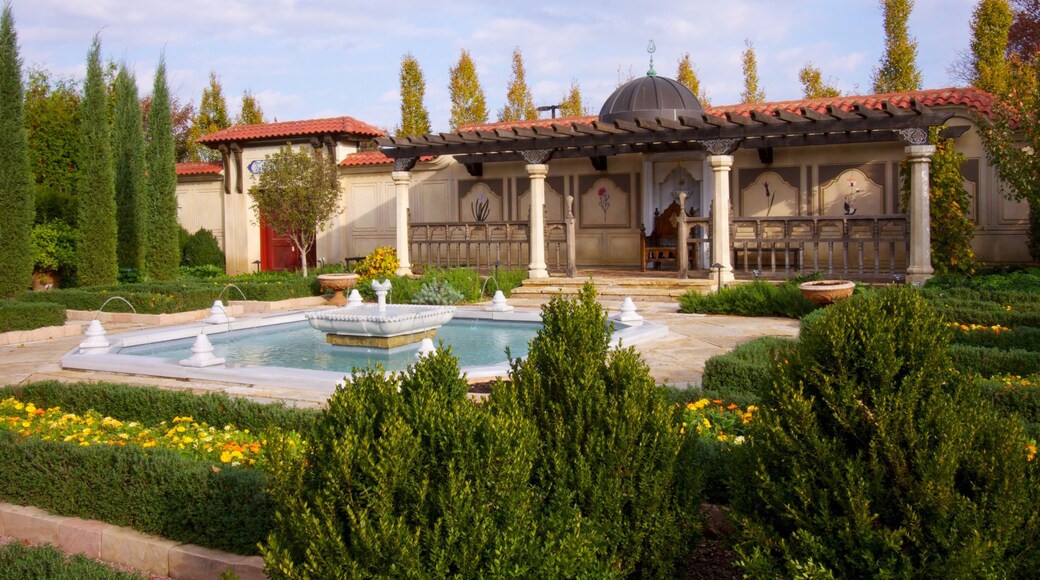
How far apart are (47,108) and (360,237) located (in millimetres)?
9076

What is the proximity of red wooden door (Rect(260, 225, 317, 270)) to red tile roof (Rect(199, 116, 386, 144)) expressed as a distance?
95.4 inches

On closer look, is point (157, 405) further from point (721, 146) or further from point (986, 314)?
point (721, 146)

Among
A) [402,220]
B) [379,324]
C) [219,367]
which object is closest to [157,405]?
[219,367]

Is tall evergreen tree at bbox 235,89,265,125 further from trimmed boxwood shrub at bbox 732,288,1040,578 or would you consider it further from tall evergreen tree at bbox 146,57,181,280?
trimmed boxwood shrub at bbox 732,288,1040,578

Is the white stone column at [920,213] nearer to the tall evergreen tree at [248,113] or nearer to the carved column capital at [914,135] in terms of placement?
the carved column capital at [914,135]

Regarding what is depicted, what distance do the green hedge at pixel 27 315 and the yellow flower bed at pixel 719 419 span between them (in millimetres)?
10589

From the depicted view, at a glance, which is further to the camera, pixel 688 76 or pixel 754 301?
pixel 688 76

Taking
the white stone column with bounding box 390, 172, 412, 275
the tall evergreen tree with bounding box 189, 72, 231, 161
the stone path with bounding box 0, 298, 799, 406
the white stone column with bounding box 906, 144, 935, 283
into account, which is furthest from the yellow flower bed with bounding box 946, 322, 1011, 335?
the tall evergreen tree with bounding box 189, 72, 231, 161

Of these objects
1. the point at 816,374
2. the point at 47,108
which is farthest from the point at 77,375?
the point at 47,108

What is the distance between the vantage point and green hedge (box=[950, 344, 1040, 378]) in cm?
716

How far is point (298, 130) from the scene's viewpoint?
21.7 meters

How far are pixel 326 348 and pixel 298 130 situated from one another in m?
11.9

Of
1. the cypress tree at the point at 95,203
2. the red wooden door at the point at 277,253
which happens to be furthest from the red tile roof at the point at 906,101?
the cypress tree at the point at 95,203

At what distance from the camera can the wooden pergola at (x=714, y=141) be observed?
46.4 ft
